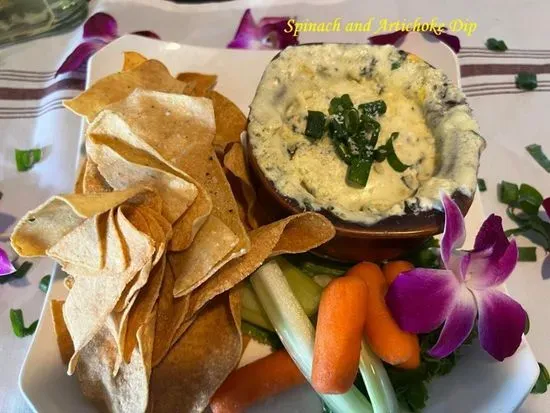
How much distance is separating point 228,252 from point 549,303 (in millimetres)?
768

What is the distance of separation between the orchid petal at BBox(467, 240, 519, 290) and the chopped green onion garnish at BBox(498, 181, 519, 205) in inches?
16.7

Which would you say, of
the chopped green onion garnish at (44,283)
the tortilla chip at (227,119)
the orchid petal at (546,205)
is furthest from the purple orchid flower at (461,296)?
the chopped green onion garnish at (44,283)

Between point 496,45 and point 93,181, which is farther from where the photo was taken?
point 496,45

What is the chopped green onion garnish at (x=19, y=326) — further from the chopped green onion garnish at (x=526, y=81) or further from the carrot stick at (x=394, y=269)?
the chopped green onion garnish at (x=526, y=81)

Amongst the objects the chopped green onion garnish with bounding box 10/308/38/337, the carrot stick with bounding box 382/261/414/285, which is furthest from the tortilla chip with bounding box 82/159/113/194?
the carrot stick with bounding box 382/261/414/285

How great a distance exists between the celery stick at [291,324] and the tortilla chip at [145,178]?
0.21m

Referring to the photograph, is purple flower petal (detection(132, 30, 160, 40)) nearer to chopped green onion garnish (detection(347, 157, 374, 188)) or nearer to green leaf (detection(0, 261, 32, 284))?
green leaf (detection(0, 261, 32, 284))

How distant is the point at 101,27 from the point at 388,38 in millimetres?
878

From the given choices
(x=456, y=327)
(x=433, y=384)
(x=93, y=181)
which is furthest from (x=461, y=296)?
(x=93, y=181)

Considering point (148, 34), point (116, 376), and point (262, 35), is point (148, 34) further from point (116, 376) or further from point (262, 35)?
point (116, 376)

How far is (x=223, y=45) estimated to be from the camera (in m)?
1.93

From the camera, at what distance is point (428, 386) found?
1.21 meters

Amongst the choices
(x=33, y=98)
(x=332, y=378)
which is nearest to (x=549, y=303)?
(x=332, y=378)

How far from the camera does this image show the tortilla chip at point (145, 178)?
112 centimetres
